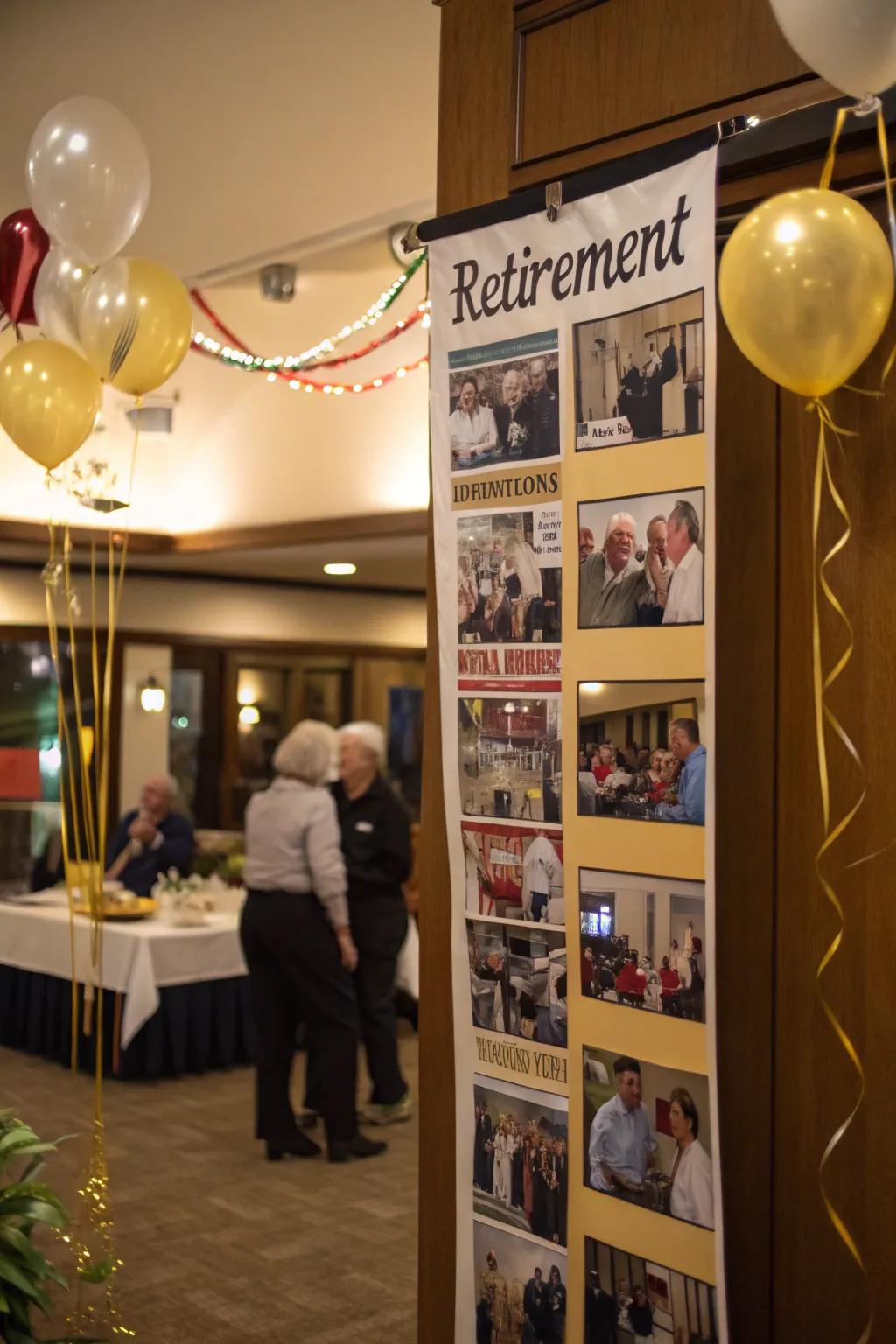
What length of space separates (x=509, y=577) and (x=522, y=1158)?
1130 mm

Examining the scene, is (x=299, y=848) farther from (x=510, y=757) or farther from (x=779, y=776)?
(x=779, y=776)

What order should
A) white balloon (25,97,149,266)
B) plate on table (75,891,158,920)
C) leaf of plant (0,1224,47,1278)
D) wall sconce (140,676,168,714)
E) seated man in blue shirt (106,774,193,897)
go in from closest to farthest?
1. leaf of plant (0,1224,47,1278)
2. white balloon (25,97,149,266)
3. plate on table (75,891,158,920)
4. seated man in blue shirt (106,774,193,897)
5. wall sconce (140,676,168,714)

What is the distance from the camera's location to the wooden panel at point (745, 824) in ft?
8.34

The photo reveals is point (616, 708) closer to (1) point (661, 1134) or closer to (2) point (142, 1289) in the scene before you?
(1) point (661, 1134)

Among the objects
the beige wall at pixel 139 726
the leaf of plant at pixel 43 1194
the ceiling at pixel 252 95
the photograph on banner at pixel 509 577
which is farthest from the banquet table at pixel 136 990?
the photograph on banner at pixel 509 577

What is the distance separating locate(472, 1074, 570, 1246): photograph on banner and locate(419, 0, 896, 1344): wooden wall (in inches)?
4.3

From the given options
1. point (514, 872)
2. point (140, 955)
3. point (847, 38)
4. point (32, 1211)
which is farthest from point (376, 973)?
point (847, 38)

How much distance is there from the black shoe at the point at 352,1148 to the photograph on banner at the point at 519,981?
3121 millimetres

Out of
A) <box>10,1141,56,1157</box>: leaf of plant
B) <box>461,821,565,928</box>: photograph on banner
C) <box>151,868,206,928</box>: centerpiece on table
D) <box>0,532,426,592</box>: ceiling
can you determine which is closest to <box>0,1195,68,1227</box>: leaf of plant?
<box>10,1141,56,1157</box>: leaf of plant

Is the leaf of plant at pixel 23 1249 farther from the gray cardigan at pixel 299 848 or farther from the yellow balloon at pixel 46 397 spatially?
the gray cardigan at pixel 299 848

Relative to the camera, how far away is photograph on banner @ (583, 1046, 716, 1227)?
7.98ft

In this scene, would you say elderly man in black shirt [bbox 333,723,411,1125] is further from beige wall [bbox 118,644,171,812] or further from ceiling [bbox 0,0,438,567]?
beige wall [bbox 118,644,171,812]

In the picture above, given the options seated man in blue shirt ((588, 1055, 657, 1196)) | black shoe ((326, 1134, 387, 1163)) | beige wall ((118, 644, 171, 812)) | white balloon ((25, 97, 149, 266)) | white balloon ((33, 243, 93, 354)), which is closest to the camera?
seated man in blue shirt ((588, 1055, 657, 1196))

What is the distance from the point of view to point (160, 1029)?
22.7 ft
